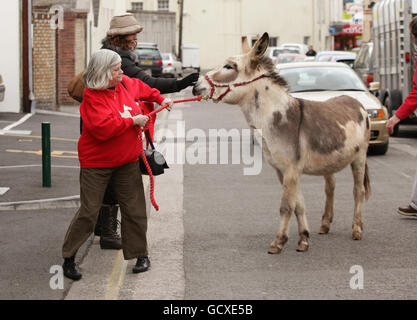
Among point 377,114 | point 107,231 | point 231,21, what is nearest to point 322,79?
point 377,114

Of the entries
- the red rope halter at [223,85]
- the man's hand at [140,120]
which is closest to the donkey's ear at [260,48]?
the red rope halter at [223,85]

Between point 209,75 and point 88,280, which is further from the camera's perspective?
point 209,75

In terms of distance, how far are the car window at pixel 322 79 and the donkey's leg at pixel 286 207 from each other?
859 cm

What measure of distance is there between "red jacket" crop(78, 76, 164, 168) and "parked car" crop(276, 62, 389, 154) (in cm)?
875

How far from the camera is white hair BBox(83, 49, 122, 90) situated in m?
6.95

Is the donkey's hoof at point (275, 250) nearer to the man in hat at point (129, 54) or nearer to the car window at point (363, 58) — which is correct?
the man in hat at point (129, 54)

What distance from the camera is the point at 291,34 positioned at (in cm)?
7788

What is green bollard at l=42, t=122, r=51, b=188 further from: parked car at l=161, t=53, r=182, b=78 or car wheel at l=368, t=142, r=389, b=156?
parked car at l=161, t=53, r=182, b=78

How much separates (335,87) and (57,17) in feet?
49.6

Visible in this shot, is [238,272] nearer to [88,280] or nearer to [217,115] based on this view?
[88,280]

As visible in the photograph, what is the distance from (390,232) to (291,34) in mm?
69922

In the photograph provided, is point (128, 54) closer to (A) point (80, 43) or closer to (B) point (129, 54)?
(B) point (129, 54)

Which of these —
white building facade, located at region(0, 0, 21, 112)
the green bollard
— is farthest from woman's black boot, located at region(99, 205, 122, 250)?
white building facade, located at region(0, 0, 21, 112)
